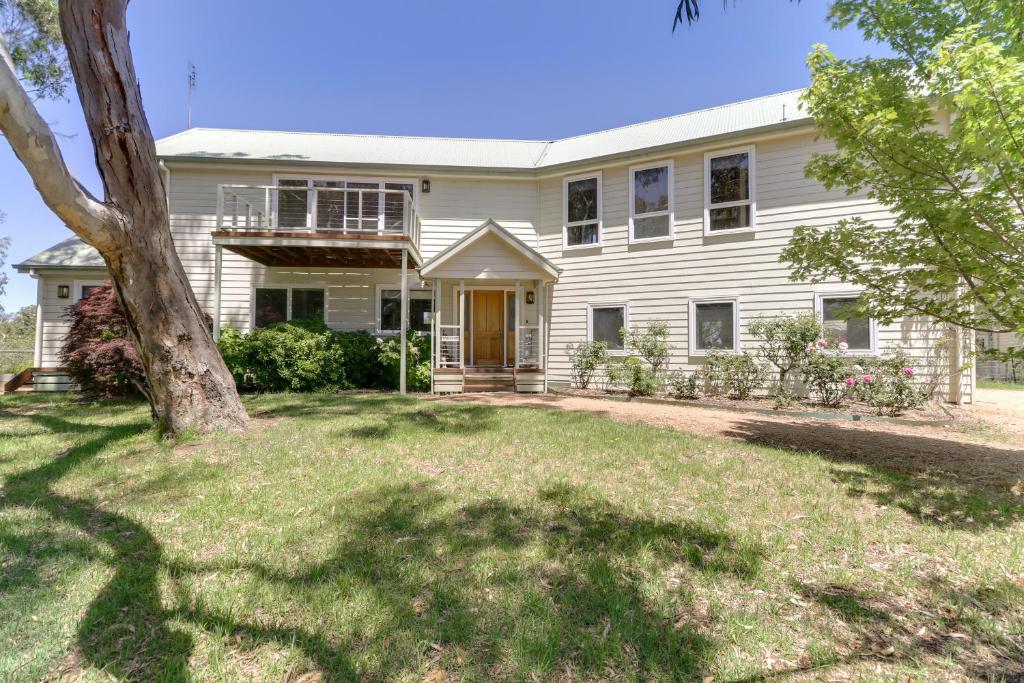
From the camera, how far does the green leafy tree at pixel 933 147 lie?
320cm

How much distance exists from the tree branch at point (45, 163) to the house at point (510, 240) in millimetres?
5035

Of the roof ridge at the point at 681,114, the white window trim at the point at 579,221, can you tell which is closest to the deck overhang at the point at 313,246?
the white window trim at the point at 579,221

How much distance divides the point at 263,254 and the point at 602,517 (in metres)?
11.0

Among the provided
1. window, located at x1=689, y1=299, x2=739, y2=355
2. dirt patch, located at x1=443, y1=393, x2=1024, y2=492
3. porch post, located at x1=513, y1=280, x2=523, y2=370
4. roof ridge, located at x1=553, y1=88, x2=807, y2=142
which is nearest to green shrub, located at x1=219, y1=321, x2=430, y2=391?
porch post, located at x1=513, y1=280, x2=523, y2=370

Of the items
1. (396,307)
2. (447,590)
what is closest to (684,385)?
(396,307)

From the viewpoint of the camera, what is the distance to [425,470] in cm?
442

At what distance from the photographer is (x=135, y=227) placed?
504 centimetres

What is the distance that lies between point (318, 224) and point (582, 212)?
7.23 meters

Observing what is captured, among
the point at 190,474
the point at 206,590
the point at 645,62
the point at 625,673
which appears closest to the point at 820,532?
the point at 625,673

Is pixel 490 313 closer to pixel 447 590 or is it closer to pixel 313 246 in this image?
pixel 313 246

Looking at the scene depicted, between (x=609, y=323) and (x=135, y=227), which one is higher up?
(x=135, y=227)

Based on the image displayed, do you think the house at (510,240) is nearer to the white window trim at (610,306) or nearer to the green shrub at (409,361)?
the white window trim at (610,306)

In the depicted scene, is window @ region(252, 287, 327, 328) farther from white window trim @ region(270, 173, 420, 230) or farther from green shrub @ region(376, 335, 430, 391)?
green shrub @ region(376, 335, 430, 391)

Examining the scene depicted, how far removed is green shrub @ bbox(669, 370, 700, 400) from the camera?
984 cm
